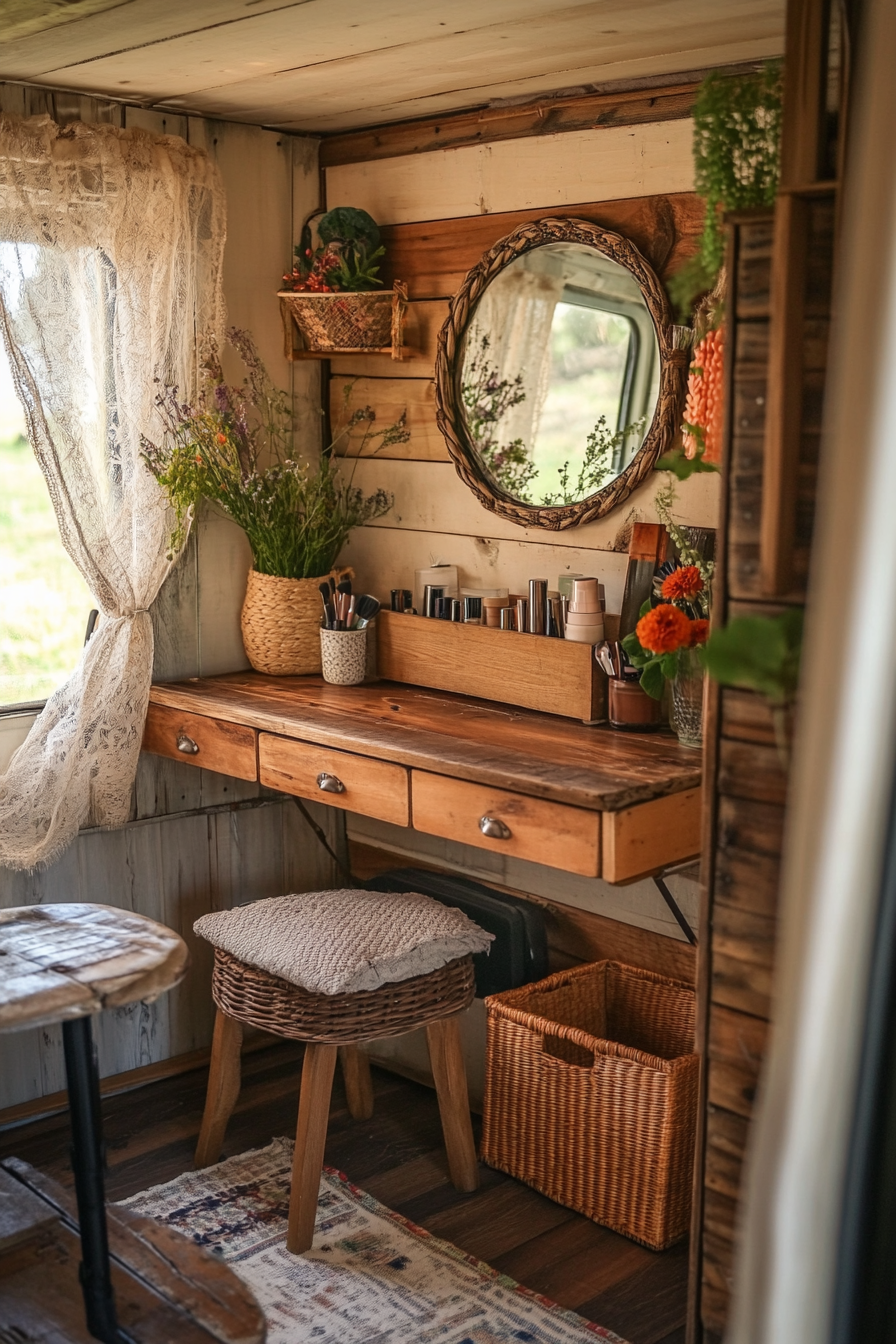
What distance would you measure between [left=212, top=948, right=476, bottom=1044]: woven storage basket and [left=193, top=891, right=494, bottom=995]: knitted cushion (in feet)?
0.10

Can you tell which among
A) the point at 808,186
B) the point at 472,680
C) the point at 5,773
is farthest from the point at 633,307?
the point at 5,773

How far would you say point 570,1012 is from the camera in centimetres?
279

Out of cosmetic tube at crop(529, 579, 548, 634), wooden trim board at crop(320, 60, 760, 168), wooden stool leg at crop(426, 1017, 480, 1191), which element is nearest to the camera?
wooden trim board at crop(320, 60, 760, 168)

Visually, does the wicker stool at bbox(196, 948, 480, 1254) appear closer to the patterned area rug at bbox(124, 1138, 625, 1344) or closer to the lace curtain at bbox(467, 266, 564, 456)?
the patterned area rug at bbox(124, 1138, 625, 1344)

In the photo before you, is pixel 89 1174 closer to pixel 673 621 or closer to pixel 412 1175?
pixel 412 1175

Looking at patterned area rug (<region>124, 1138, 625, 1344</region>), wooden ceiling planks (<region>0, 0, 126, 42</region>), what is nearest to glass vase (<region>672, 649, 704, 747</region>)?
patterned area rug (<region>124, 1138, 625, 1344</region>)

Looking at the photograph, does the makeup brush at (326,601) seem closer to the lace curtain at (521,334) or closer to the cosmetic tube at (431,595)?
the cosmetic tube at (431,595)

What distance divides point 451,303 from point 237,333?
1.63 ft

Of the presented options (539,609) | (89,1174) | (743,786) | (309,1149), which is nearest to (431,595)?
(539,609)

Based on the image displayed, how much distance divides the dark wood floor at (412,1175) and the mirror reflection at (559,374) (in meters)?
1.43

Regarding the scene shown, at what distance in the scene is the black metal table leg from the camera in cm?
180

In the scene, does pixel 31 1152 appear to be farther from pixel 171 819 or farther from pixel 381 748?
pixel 381 748

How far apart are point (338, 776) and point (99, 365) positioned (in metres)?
1.04

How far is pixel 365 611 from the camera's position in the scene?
9.89 ft
